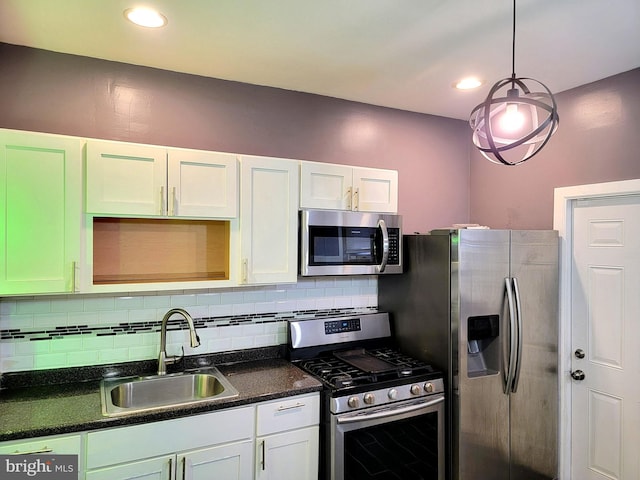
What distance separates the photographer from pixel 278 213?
246cm

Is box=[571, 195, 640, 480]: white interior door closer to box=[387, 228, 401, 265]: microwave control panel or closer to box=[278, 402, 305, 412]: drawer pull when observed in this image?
box=[387, 228, 401, 265]: microwave control panel

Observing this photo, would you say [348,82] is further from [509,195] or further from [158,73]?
[509,195]

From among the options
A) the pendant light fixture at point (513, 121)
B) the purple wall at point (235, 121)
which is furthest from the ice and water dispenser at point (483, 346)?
the pendant light fixture at point (513, 121)

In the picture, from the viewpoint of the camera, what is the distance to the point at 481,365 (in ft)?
8.73

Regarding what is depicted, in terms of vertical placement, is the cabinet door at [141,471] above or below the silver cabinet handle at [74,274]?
below

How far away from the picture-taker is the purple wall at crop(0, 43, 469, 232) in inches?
87.1

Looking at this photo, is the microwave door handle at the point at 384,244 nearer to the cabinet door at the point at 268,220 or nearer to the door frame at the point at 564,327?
the cabinet door at the point at 268,220

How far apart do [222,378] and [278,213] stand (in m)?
0.98

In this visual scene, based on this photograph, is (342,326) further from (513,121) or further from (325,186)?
(513,121)

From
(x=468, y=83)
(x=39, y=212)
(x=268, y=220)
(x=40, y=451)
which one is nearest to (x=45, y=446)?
(x=40, y=451)

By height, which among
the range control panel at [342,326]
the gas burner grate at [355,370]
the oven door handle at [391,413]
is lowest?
the oven door handle at [391,413]

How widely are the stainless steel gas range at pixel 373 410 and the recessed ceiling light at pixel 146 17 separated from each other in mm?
1815

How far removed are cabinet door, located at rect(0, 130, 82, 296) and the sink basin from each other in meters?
0.61

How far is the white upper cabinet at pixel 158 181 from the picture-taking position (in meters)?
2.04
